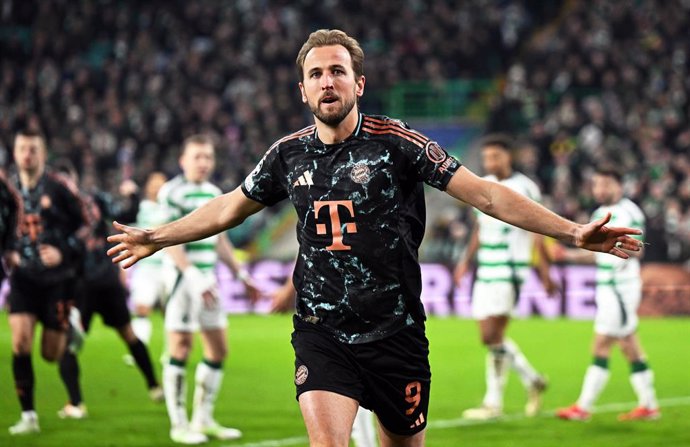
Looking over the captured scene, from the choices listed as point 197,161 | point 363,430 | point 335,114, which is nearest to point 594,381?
point 363,430

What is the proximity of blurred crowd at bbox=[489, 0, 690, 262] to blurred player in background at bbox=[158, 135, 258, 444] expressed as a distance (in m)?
12.9

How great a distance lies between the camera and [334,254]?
5.24 m

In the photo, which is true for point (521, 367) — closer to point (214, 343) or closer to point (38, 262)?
point (214, 343)

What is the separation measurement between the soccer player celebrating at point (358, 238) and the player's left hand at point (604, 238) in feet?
1.09

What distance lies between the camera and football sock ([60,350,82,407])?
33.0 feet

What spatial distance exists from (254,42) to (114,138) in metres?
5.39

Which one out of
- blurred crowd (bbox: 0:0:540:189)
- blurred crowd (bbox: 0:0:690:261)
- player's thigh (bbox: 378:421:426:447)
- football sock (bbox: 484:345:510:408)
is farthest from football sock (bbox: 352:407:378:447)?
blurred crowd (bbox: 0:0:540:189)

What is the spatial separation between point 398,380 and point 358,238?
702 mm

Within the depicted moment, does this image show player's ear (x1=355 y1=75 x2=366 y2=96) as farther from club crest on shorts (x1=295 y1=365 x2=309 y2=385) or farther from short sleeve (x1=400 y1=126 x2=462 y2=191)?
club crest on shorts (x1=295 y1=365 x2=309 y2=385)

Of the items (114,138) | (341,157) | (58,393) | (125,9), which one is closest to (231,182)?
(114,138)

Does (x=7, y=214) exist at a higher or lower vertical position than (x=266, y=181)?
higher

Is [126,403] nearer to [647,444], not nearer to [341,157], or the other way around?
[647,444]

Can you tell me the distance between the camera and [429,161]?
5180 millimetres

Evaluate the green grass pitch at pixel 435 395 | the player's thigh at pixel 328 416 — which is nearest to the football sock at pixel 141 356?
the green grass pitch at pixel 435 395
